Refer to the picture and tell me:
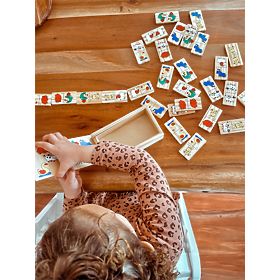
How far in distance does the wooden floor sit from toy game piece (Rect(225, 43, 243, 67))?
11 millimetres

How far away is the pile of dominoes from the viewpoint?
34.3 inches

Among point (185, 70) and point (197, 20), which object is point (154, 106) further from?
point (197, 20)

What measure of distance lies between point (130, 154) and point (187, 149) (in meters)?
0.13

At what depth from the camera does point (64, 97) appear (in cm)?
89

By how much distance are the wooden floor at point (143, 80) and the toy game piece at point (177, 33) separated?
0.01 m

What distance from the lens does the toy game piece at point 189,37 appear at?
90cm

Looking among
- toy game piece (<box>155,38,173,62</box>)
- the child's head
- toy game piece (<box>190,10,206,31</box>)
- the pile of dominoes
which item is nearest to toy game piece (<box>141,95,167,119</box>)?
the pile of dominoes

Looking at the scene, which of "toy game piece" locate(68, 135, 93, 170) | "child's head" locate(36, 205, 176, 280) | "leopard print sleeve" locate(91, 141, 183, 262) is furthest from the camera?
"toy game piece" locate(68, 135, 93, 170)

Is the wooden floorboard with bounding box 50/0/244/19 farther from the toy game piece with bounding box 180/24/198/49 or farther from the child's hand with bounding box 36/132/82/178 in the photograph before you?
the child's hand with bounding box 36/132/82/178

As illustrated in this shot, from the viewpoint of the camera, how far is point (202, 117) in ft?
2.88

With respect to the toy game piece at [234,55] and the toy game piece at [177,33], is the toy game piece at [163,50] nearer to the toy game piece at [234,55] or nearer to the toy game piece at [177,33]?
the toy game piece at [177,33]

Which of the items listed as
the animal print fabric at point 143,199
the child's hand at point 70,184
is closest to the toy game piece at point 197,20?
the animal print fabric at point 143,199

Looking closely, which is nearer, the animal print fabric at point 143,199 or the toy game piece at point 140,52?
the animal print fabric at point 143,199
